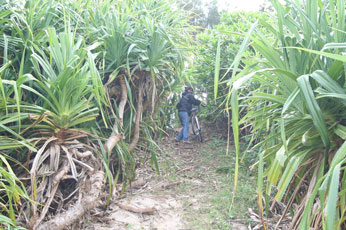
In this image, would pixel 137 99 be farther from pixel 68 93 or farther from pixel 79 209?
pixel 79 209

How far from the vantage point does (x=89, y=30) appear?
247 cm

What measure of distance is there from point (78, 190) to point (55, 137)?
1.32 feet

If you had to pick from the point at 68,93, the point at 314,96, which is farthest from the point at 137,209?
the point at 314,96

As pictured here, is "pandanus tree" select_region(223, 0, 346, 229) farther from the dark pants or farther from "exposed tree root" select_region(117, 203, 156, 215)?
the dark pants

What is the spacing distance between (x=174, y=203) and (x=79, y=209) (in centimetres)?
149

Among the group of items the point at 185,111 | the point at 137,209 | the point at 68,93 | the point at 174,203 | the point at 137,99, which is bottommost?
the point at 174,203

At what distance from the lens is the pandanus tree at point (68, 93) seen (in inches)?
67.5

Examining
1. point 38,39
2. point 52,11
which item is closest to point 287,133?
point 38,39

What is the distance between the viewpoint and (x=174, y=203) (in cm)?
317

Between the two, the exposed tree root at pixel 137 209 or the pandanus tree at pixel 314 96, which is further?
the exposed tree root at pixel 137 209

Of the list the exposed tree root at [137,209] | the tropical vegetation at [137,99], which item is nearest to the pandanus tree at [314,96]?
the tropical vegetation at [137,99]

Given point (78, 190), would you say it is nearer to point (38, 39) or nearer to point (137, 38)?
point (38, 39)

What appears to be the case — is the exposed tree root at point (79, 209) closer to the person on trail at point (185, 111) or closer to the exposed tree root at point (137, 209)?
the exposed tree root at point (137, 209)

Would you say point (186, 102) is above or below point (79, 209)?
above
